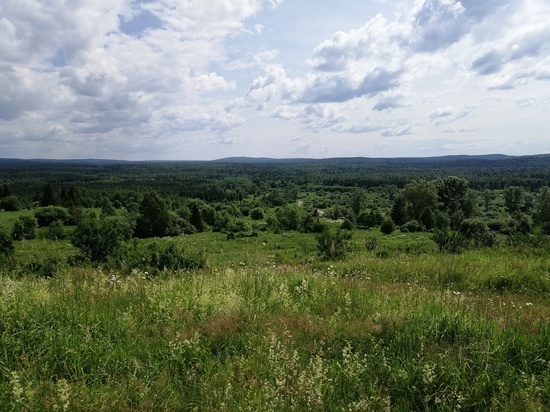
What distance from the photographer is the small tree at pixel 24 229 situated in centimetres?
5828

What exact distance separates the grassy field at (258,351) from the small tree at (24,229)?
6448 cm

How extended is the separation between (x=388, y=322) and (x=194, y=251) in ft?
35.2

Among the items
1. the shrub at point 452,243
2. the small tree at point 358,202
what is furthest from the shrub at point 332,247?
the small tree at point 358,202

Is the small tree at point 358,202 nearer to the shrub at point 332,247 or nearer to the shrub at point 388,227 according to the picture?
the shrub at point 388,227

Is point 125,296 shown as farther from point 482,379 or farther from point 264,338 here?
point 482,379

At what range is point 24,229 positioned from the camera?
6056 centimetres

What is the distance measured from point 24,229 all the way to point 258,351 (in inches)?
2793

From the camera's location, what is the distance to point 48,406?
3.10m

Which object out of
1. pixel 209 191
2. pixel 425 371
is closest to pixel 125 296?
pixel 425 371

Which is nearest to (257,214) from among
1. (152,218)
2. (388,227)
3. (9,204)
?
(152,218)

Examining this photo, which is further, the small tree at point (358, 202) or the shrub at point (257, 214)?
the shrub at point (257, 214)

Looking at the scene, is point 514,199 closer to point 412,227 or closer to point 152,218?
point 412,227

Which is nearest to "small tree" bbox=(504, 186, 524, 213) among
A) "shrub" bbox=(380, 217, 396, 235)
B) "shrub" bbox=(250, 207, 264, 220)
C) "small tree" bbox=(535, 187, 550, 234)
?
"small tree" bbox=(535, 187, 550, 234)

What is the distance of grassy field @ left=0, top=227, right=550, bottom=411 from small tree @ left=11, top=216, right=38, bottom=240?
64.5 metres
